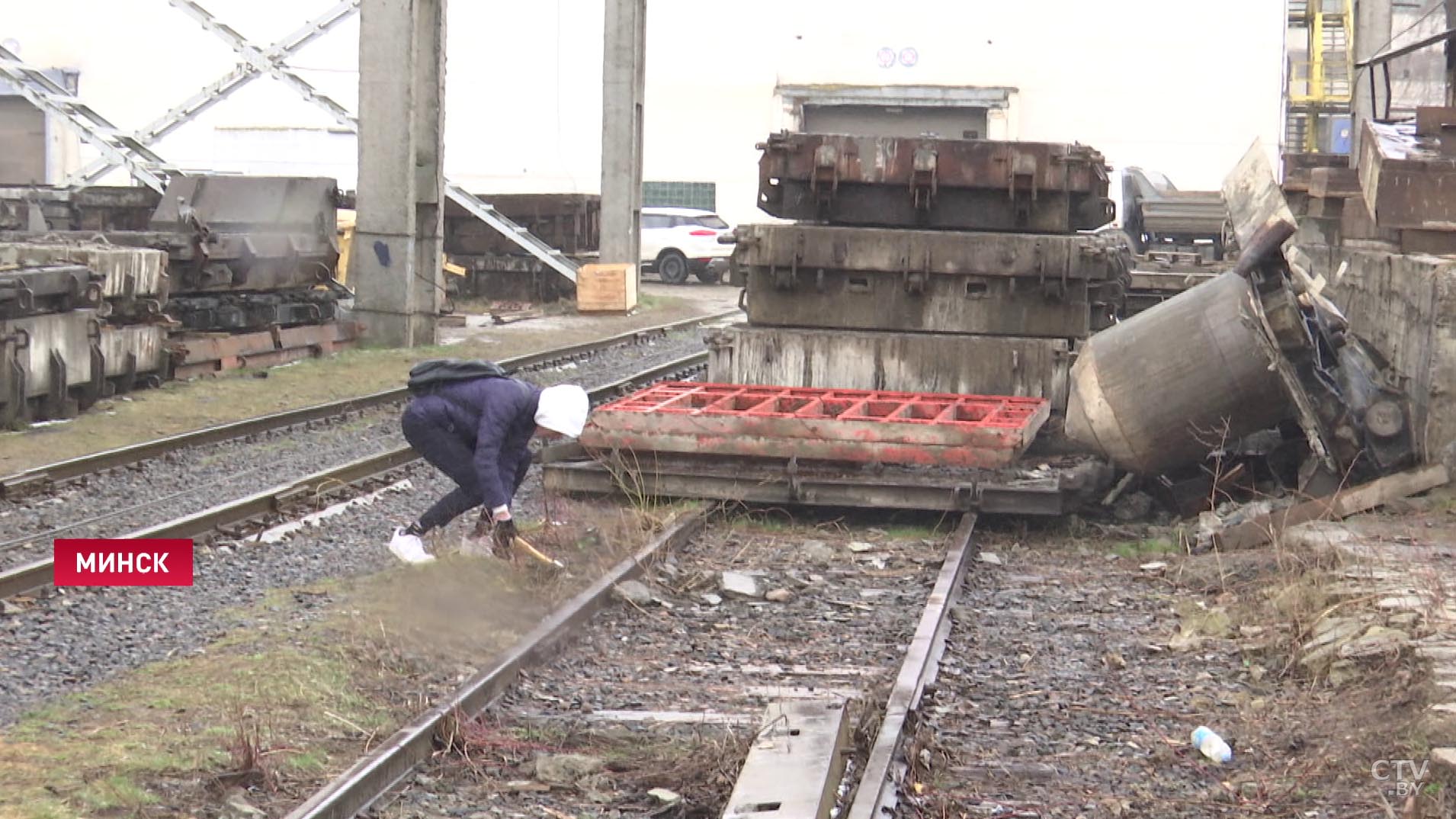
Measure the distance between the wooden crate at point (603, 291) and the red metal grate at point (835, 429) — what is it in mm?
17233

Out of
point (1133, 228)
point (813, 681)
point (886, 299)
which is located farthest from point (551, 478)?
point (1133, 228)

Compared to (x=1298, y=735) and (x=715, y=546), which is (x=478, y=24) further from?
(x=1298, y=735)

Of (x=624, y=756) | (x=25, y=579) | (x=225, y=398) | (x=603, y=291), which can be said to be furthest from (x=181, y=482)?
(x=603, y=291)

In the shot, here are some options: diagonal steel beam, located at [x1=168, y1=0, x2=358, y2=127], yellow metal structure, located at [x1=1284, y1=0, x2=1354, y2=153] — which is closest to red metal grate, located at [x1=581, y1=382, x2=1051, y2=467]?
diagonal steel beam, located at [x1=168, y1=0, x2=358, y2=127]

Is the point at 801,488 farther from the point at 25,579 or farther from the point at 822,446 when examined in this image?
the point at 25,579

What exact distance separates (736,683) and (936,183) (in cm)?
690

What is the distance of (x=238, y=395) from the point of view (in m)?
15.9

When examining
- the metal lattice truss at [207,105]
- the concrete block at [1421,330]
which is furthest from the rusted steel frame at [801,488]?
the metal lattice truss at [207,105]

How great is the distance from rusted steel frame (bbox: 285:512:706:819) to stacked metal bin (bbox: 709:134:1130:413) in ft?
15.2

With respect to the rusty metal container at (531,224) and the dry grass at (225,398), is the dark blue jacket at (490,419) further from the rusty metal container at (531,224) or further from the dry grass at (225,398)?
the rusty metal container at (531,224)

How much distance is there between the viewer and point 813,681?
6633mm

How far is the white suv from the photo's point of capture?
130 feet

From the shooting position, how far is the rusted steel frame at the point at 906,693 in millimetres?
4941

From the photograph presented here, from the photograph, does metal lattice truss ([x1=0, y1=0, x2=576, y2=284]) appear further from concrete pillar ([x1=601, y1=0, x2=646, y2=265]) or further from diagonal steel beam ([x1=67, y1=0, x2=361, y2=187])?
concrete pillar ([x1=601, y1=0, x2=646, y2=265])
